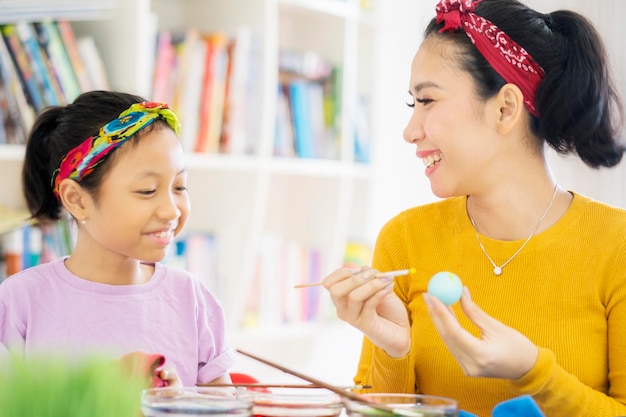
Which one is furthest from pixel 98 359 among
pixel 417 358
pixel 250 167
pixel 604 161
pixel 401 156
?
pixel 401 156

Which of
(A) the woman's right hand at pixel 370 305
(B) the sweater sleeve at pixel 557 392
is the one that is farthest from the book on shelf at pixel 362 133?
(B) the sweater sleeve at pixel 557 392

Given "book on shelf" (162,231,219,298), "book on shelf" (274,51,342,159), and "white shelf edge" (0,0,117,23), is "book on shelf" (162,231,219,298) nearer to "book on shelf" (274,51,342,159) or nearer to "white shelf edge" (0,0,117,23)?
"book on shelf" (274,51,342,159)

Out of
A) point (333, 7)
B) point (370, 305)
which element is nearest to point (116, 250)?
point (370, 305)

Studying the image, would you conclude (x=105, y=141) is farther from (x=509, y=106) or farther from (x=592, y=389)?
(x=592, y=389)

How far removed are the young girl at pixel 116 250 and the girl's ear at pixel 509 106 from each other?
59cm

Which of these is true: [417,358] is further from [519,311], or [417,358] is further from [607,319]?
[607,319]

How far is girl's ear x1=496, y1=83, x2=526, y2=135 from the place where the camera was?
1.57 m

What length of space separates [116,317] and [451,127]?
2.25ft

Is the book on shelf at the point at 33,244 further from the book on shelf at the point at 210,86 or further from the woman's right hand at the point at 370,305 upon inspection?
the woman's right hand at the point at 370,305

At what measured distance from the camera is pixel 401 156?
370cm

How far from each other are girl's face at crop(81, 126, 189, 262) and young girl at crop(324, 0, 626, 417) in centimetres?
41

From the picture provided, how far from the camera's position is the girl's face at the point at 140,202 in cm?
151

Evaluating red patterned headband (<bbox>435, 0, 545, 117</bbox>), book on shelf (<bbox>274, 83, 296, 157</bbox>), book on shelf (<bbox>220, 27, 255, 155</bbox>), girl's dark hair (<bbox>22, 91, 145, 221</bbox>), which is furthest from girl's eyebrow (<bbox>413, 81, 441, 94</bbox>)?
book on shelf (<bbox>274, 83, 296, 157</bbox>)

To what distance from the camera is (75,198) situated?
5.18ft
